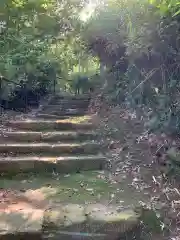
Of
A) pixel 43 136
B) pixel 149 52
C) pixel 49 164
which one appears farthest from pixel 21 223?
pixel 149 52

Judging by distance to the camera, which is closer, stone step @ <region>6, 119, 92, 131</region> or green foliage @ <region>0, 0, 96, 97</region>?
stone step @ <region>6, 119, 92, 131</region>

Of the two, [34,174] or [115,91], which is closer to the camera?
[34,174]

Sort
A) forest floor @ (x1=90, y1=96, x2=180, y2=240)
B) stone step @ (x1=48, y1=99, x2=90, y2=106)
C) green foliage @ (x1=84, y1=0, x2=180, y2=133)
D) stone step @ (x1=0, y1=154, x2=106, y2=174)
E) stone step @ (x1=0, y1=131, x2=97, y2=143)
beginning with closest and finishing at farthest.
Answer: forest floor @ (x1=90, y1=96, x2=180, y2=240)
green foliage @ (x1=84, y1=0, x2=180, y2=133)
stone step @ (x1=0, y1=154, x2=106, y2=174)
stone step @ (x1=0, y1=131, x2=97, y2=143)
stone step @ (x1=48, y1=99, x2=90, y2=106)

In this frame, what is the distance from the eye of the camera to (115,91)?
6.10 metres

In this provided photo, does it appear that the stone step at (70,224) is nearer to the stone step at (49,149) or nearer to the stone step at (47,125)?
the stone step at (49,149)

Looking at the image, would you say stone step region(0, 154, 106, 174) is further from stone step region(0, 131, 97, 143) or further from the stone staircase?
stone step region(0, 131, 97, 143)

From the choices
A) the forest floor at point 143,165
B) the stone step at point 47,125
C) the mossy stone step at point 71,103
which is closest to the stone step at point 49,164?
the forest floor at point 143,165

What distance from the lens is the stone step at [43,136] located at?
15.7 feet

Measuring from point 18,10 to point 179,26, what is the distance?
13.7 ft

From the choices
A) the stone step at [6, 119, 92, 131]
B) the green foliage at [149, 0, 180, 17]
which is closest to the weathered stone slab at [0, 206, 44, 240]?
the green foliage at [149, 0, 180, 17]

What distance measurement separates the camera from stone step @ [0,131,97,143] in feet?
15.7

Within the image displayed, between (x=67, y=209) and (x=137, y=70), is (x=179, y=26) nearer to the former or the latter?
(x=137, y=70)

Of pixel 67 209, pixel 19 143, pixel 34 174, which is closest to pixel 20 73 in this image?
pixel 19 143

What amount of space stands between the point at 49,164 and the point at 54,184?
41 cm
